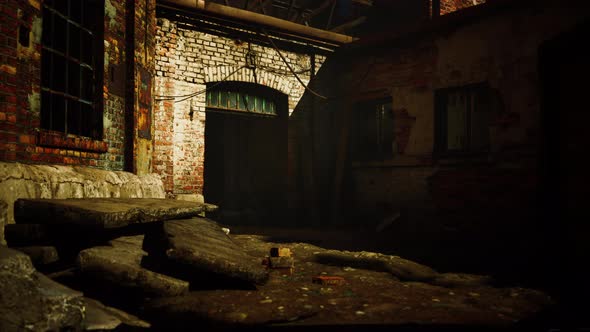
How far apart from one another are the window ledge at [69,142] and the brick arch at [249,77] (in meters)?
3.46

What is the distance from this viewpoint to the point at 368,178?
941 cm

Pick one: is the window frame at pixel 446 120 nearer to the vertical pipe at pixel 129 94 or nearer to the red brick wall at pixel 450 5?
the red brick wall at pixel 450 5

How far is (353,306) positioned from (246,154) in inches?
295

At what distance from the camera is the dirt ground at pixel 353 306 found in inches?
118

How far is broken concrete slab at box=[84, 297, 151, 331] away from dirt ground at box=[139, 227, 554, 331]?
132 mm

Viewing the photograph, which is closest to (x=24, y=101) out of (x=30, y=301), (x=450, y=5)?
(x=30, y=301)

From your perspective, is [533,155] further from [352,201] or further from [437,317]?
[437,317]

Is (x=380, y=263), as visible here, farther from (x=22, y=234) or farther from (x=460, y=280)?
(x=22, y=234)

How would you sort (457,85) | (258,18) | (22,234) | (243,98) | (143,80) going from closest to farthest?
1. (22,234)
2. (143,80)
3. (457,85)
4. (258,18)
5. (243,98)

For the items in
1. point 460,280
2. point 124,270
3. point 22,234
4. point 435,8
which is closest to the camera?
point 124,270

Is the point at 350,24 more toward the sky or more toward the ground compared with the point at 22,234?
more toward the sky

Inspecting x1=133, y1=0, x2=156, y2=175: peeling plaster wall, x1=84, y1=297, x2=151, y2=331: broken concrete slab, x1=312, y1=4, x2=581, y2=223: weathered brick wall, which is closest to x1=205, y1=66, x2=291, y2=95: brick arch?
x1=312, y1=4, x2=581, y2=223: weathered brick wall

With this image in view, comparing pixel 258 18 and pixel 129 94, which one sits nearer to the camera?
pixel 129 94

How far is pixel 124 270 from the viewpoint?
123 inches
